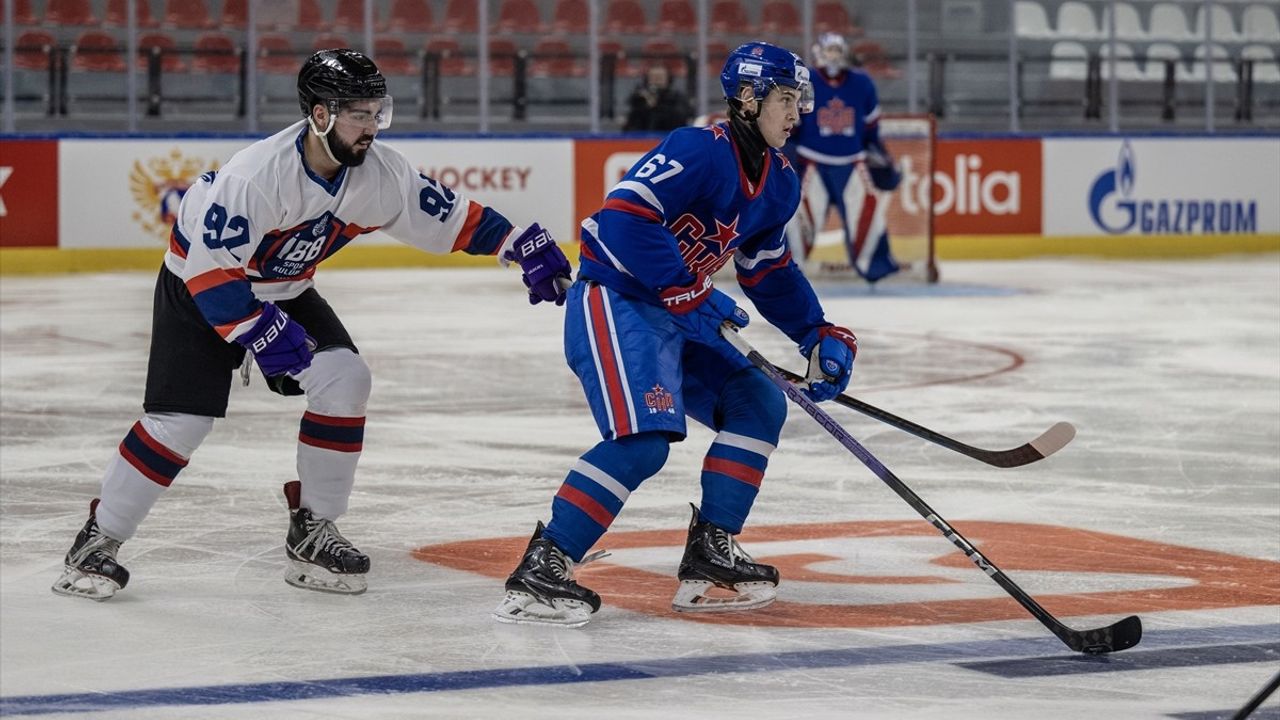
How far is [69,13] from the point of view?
13.5 meters

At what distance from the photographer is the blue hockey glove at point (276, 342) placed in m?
3.77

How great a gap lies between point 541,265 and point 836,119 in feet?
25.9

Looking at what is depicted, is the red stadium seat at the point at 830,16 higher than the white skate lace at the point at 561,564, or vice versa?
the red stadium seat at the point at 830,16

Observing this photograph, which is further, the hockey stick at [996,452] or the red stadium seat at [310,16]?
the red stadium seat at [310,16]

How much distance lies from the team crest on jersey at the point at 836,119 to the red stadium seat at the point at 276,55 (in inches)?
171

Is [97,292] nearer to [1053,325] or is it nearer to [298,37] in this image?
[298,37]

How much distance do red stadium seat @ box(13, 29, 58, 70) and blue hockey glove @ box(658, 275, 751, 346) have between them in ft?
33.6

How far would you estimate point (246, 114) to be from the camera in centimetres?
1388

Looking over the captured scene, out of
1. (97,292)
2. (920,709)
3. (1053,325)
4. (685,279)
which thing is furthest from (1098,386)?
(97,292)

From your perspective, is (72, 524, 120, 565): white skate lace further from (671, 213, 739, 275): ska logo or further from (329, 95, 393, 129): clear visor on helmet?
(671, 213, 739, 275): ska logo

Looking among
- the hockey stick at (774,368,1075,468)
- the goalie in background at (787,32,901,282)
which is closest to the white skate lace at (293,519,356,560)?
the hockey stick at (774,368,1075,468)

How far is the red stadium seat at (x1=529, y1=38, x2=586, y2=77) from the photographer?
14.6 meters

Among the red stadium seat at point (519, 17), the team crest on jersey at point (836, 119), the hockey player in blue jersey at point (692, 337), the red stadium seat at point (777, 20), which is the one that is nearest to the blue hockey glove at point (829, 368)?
the hockey player in blue jersey at point (692, 337)

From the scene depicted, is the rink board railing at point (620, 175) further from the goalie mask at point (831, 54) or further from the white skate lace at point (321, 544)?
the white skate lace at point (321, 544)
